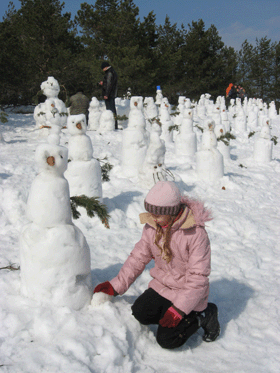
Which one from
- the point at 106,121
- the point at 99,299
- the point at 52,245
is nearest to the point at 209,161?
the point at 106,121

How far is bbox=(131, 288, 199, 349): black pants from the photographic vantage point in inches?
85.3

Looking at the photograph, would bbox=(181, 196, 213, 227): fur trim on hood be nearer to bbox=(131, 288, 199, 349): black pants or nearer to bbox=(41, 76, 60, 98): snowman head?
bbox=(131, 288, 199, 349): black pants

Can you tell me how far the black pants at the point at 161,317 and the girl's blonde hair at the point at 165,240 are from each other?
31cm

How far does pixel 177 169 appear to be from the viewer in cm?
732

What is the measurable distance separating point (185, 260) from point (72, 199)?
1.03 m

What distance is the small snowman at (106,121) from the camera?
9.85 m

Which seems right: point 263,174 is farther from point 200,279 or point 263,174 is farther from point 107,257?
point 200,279

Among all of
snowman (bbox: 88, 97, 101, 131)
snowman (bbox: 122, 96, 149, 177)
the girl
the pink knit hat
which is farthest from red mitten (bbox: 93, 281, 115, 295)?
snowman (bbox: 88, 97, 101, 131)

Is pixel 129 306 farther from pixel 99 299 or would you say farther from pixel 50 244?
pixel 50 244

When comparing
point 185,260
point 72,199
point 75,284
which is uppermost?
point 72,199

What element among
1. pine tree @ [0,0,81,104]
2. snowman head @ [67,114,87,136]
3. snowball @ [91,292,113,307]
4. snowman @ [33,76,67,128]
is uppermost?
pine tree @ [0,0,81,104]

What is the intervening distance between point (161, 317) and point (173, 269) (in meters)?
0.35

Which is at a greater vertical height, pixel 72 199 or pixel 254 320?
pixel 72 199

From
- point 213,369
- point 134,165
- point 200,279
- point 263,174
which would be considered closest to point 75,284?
point 200,279
